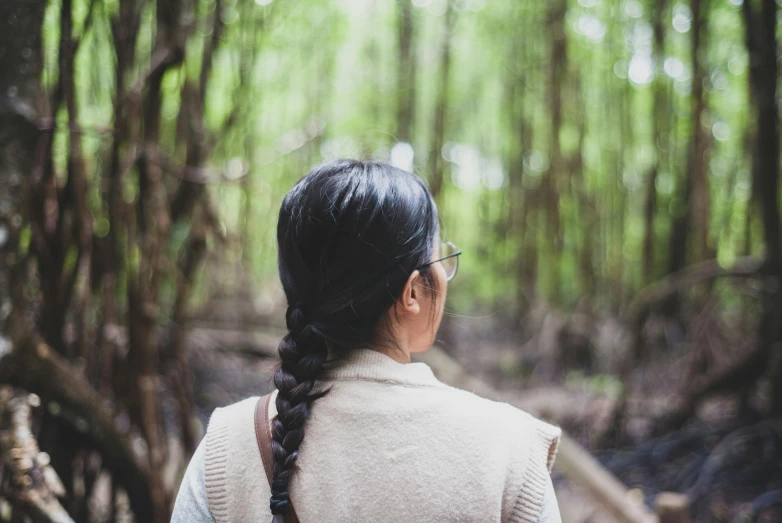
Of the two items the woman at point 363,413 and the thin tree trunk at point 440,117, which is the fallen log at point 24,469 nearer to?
the woman at point 363,413

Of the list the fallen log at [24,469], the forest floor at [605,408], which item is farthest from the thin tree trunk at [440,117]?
the fallen log at [24,469]

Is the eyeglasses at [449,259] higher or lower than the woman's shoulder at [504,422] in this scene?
higher

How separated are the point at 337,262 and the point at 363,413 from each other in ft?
0.71

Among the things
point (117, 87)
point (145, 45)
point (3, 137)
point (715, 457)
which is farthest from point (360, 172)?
point (145, 45)

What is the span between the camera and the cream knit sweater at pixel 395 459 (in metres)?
0.79

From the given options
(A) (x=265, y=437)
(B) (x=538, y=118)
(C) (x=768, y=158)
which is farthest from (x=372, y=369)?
(B) (x=538, y=118)

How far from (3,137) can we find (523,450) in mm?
1601

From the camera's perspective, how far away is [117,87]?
6.77 feet

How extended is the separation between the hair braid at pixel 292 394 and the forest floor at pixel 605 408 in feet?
0.32

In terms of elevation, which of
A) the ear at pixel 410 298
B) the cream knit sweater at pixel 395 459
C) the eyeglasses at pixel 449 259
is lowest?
the cream knit sweater at pixel 395 459

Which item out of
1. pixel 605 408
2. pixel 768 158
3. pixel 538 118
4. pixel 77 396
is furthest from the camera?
pixel 538 118

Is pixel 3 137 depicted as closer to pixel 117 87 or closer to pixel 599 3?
pixel 117 87

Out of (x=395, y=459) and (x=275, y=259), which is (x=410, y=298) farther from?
(x=275, y=259)

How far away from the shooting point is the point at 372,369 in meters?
0.87
